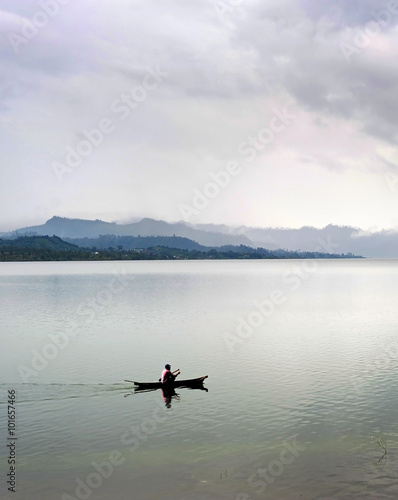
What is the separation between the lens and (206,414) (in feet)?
110

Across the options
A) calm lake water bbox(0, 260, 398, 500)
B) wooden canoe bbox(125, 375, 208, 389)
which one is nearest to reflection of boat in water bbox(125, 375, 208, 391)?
wooden canoe bbox(125, 375, 208, 389)

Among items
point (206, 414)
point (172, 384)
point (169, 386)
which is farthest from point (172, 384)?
point (206, 414)

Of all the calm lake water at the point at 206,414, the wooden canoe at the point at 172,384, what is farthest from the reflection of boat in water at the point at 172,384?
the calm lake water at the point at 206,414

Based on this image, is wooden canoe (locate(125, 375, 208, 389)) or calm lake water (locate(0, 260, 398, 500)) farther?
wooden canoe (locate(125, 375, 208, 389))

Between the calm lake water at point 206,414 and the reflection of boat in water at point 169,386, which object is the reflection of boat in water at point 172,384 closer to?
the reflection of boat in water at point 169,386

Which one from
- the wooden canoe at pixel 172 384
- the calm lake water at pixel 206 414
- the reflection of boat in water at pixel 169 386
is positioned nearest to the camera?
the calm lake water at pixel 206 414

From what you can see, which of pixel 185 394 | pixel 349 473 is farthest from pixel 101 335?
pixel 349 473

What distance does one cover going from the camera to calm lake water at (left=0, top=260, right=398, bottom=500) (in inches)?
918

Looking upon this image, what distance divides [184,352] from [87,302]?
6010cm

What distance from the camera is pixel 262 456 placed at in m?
26.3

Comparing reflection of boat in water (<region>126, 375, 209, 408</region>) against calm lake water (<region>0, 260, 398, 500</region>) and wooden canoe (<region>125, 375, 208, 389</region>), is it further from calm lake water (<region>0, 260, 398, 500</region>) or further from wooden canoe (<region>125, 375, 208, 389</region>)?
calm lake water (<region>0, 260, 398, 500</region>)

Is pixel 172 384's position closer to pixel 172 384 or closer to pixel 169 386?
pixel 172 384

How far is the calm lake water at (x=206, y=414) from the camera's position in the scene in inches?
918

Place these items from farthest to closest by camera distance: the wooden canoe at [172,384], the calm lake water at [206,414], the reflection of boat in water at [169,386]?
the wooden canoe at [172,384], the reflection of boat in water at [169,386], the calm lake water at [206,414]
